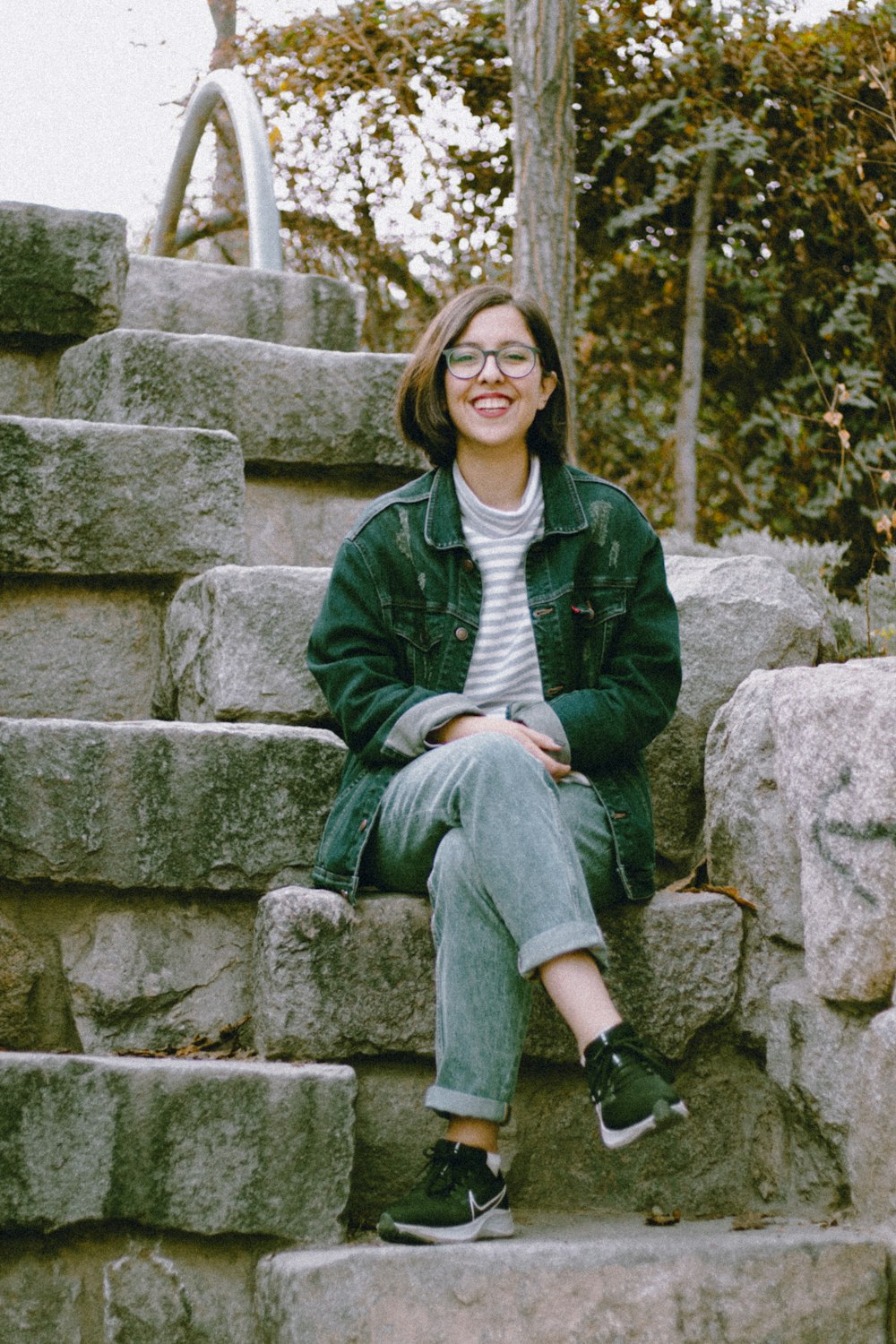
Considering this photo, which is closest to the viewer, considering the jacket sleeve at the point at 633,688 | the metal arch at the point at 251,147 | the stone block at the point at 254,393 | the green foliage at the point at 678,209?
the jacket sleeve at the point at 633,688

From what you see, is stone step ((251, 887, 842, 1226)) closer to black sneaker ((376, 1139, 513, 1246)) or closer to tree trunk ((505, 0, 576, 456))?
black sneaker ((376, 1139, 513, 1246))

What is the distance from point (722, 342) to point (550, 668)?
3.83 meters

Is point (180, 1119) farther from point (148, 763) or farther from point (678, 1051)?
point (678, 1051)

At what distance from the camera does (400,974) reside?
2.14 metres

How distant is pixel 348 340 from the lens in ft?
12.5

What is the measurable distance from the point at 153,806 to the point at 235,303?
1832mm

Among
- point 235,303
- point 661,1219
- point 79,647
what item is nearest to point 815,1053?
point 661,1219

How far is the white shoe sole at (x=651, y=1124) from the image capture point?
5.95ft


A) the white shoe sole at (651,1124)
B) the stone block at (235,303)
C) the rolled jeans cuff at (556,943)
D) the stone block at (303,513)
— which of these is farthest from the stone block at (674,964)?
the stone block at (235,303)

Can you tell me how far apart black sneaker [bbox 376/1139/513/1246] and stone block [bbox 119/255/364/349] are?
2234 mm

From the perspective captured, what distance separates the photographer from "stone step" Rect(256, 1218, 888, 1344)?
184 cm

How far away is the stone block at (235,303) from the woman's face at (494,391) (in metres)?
1.24

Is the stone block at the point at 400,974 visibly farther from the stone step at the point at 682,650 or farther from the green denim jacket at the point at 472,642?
the stone step at the point at 682,650

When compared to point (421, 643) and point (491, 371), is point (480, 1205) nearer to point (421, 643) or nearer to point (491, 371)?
point (421, 643)
